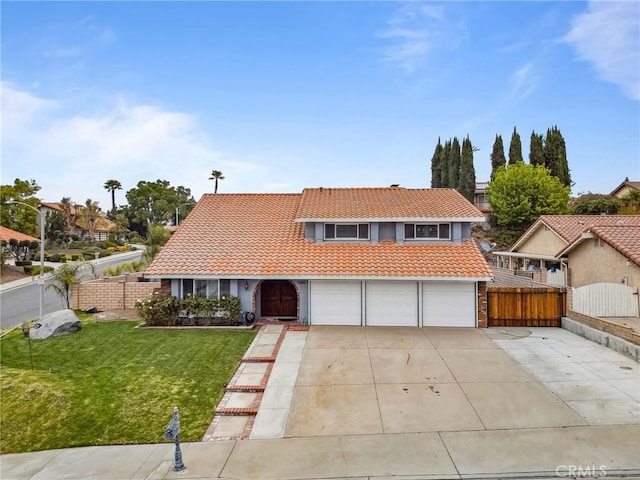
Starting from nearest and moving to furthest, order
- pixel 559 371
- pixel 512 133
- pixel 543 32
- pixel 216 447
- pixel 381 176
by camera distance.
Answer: pixel 216 447, pixel 559 371, pixel 543 32, pixel 381 176, pixel 512 133

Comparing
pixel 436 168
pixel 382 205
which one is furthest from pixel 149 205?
pixel 382 205

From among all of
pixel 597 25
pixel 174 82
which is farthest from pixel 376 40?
→ pixel 174 82

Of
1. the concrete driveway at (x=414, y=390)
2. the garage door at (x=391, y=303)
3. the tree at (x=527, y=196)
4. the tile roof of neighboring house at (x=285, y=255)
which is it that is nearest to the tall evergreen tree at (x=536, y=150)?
the tree at (x=527, y=196)

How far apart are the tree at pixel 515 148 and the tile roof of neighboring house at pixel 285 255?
43.0 meters

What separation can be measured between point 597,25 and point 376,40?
33.5ft

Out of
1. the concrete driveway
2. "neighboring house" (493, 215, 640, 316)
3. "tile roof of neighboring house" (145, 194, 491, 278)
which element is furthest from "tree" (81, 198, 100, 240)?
"neighboring house" (493, 215, 640, 316)

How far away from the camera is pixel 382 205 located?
19797 millimetres

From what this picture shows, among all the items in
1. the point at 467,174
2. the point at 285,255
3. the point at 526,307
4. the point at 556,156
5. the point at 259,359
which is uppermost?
the point at 556,156

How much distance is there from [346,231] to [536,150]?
149 ft

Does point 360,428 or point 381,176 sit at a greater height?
point 381,176

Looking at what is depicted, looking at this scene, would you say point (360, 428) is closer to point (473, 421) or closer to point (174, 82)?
point (473, 421)

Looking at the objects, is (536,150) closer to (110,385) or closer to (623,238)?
(623,238)

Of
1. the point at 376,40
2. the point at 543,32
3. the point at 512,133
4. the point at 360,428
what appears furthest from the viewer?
the point at 512,133

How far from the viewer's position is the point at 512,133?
54.9 metres
